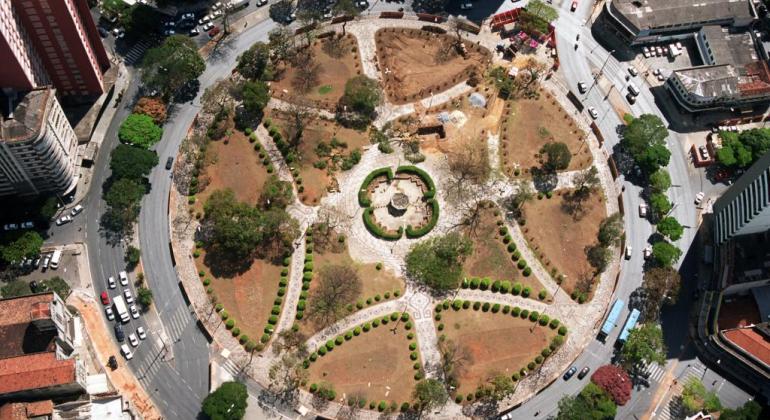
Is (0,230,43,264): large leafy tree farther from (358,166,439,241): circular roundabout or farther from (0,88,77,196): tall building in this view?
(358,166,439,241): circular roundabout

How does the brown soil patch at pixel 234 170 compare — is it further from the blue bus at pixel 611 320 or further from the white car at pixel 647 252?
the white car at pixel 647 252

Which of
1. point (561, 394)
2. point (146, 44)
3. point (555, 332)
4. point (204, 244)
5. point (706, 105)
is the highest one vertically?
point (146, 44)

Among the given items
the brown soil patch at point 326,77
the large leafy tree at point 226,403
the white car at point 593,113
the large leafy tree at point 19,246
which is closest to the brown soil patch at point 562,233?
the white car at point 593,113

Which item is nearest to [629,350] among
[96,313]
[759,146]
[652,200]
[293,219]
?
[652,200]

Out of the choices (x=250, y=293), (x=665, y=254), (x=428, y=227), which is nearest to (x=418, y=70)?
(x=428, y=227)

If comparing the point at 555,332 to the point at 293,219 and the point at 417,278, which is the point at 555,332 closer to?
the point at 417,278

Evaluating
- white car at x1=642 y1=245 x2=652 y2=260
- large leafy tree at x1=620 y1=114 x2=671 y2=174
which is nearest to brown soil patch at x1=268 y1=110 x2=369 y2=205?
large leafy tree at x1=620 y1=114 x2=671 y2=174
